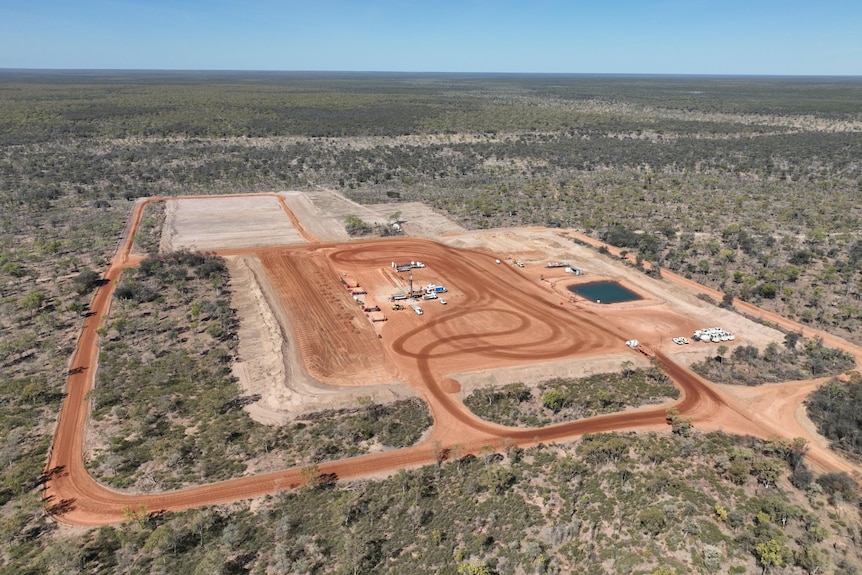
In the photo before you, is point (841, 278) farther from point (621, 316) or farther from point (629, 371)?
point (629, 371)

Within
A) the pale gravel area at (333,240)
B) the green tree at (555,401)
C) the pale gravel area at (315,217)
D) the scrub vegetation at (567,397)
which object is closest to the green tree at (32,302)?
the pale gravel area at (333,240)

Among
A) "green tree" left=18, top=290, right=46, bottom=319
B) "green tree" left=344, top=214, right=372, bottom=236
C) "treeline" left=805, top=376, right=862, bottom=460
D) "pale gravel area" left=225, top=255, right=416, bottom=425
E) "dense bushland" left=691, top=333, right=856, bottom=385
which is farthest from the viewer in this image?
"green tree" left=344, top=214, right=372, bottom=236

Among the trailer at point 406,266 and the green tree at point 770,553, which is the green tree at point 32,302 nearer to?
the trailer at point 406,266

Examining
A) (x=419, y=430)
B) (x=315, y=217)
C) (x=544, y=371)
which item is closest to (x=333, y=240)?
(x=315, y=217)

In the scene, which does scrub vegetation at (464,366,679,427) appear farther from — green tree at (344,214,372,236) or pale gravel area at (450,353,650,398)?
green tree at (344,214,372,236)

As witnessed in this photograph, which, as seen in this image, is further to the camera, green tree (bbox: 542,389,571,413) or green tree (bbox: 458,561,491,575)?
green tree (bbox: 542,389,571,413)

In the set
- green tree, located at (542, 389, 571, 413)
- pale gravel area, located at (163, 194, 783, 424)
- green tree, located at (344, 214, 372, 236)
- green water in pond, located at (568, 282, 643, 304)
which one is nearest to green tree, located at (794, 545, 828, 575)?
green tree, located at (542, 389, 571, 413)

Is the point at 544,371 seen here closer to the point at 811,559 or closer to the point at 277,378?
the point at 811,559
